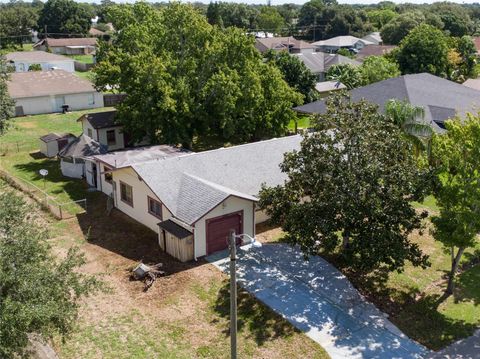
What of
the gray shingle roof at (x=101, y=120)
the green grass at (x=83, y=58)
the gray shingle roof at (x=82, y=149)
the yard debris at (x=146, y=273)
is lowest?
the green grass at (x=83, y=58)

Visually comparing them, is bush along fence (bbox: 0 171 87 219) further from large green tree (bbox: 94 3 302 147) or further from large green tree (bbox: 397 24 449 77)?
large green tree (bbox: 397 24 449 77)

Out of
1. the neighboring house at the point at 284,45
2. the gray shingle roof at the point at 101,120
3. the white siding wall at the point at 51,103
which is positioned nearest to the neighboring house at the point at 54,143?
the gray shingle roof at the point at 101,120

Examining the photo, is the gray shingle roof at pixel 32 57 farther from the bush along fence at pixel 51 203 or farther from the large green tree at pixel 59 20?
the bush along fence at pixel 51 203

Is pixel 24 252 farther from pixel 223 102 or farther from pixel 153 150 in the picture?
pixel 223 102

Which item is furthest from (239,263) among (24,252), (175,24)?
(175,24)

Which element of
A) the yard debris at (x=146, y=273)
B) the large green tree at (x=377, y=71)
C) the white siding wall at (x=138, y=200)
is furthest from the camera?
the large green tree at (x=377, y=71)
